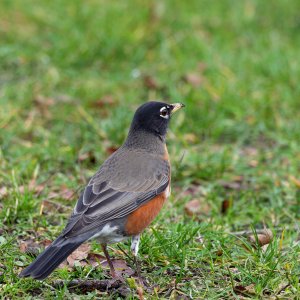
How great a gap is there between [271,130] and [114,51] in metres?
2.85

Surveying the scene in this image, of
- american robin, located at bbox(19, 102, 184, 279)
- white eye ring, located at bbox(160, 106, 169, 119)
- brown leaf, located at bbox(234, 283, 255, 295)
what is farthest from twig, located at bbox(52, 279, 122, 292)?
white eye ring, located at bbox(160, 106, 169, 119)

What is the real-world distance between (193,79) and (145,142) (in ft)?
12.8

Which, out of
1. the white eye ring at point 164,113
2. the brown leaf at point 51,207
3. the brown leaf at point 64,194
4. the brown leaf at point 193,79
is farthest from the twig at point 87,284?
the brown leaf at point 193,79

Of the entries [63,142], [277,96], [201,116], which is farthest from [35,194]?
[277,96]

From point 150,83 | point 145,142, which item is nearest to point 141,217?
point 145,142

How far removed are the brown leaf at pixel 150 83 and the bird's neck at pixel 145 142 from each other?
3669 millimetres

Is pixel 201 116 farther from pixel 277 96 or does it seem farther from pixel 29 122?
pixel 29 122

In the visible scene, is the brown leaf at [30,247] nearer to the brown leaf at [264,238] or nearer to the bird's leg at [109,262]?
the bird's leg at [109,262]

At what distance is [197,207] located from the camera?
7418 mm

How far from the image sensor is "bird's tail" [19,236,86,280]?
489cm

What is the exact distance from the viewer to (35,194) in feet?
23.2

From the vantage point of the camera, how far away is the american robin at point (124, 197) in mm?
5133

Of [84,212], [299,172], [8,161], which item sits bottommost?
[299,172]

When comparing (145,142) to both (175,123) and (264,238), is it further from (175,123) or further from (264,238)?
(175,123)
